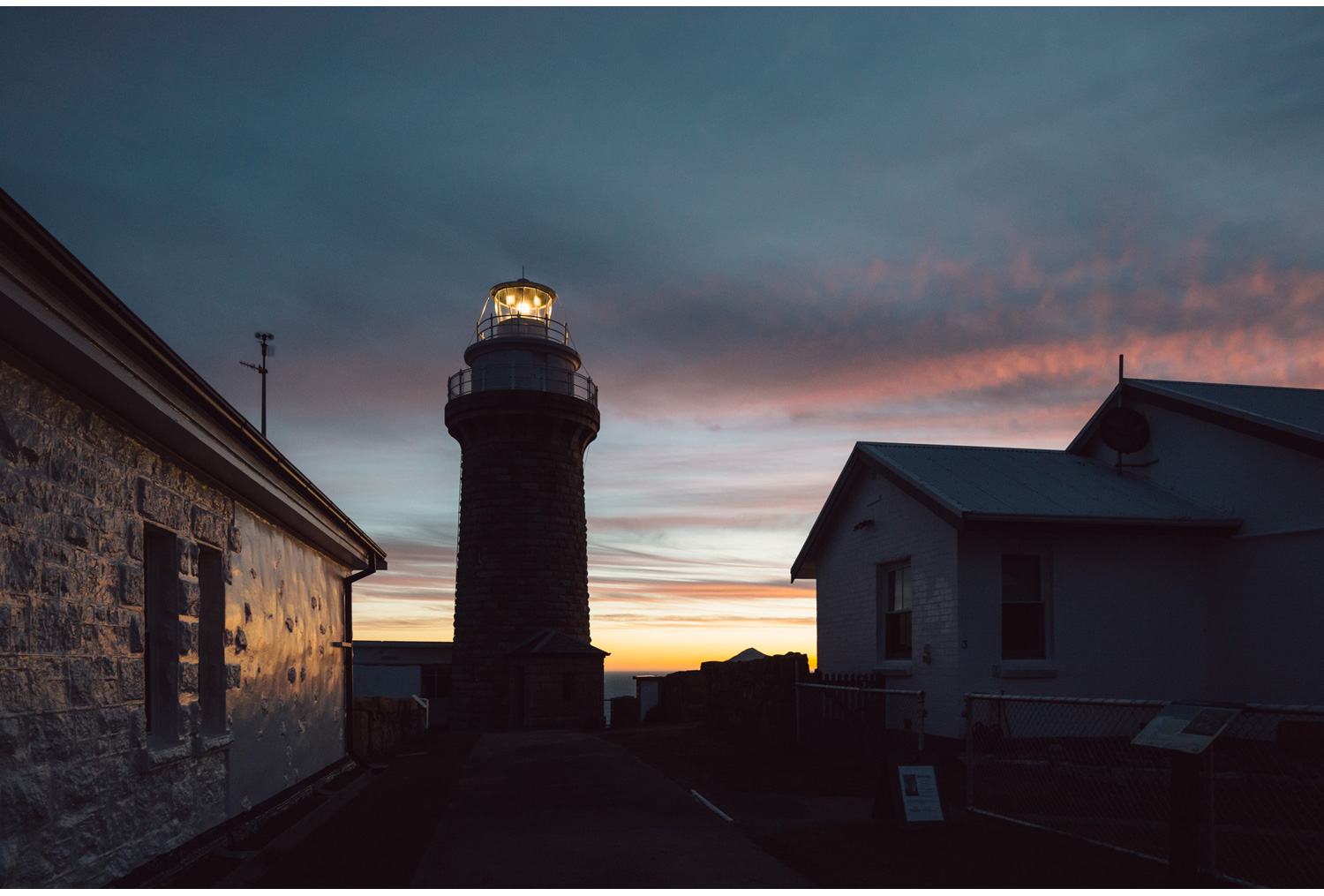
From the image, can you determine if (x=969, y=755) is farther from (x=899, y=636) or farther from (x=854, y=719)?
(x=899, y=636)

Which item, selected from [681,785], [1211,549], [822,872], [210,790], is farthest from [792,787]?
[1211,549]

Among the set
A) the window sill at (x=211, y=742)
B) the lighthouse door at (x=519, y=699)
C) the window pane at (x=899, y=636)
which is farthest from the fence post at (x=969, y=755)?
the lighthouse door at (x=519, y=699)

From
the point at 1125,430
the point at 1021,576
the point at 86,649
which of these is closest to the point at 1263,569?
the point at 1021,576

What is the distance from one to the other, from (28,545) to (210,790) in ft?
12.3

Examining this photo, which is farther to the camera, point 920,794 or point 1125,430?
point 1125,430

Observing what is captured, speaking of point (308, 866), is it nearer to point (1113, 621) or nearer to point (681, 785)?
point (681, 785)

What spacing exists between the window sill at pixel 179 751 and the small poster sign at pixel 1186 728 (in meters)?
6.53

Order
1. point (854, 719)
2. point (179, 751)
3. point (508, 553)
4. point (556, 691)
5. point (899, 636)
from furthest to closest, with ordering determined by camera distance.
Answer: point (508, 553) < point (556, 691) < point (899, 636) < point (854, 719) < point (179, 751)

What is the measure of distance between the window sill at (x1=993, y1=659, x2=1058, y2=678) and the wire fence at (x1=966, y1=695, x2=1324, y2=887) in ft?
1.35

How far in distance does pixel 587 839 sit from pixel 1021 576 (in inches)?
302

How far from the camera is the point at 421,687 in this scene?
40281mm

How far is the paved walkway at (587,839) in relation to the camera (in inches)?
269

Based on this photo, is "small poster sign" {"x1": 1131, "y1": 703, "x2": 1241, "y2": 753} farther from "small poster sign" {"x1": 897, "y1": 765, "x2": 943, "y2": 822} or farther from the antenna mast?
the antenna mast

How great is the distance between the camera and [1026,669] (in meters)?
12.9
